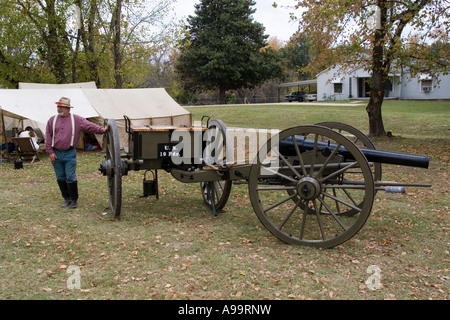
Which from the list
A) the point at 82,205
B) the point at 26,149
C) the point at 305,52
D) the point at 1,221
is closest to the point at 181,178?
the point at 82,205

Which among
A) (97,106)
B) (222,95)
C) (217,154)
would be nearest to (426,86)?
(222,95)

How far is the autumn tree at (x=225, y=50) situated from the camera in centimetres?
3809

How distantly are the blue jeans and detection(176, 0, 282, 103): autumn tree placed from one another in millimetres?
31780

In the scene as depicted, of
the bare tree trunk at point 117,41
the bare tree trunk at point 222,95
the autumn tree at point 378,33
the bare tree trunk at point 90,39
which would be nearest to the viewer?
the autumn tree at point 378,33

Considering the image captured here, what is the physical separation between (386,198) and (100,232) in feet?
15.4

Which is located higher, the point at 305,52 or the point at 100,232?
the point at 305,52

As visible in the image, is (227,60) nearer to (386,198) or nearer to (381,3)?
(381,3)

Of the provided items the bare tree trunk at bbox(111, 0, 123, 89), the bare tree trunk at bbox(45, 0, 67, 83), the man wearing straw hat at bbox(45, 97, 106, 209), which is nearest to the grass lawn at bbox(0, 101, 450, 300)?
the man wearing straw hat at bbox(45, 97, 106, 209)

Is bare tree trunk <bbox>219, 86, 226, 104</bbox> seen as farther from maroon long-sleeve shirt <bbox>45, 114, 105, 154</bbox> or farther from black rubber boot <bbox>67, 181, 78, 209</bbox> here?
maroon long-sleeve shirt <bbox>45, 114, 105, 154</bbox>

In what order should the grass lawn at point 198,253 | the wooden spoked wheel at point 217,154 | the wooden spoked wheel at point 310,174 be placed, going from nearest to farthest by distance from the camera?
1. the grass lawn at point 198,253
2. the wooden spoked wheel at point 310,174
3. the wooden spoked wheel at point 217,154

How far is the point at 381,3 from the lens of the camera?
494 inches

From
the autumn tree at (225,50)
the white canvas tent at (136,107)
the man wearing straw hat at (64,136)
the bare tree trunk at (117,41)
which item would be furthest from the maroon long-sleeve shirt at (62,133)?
the autumn tree at (225,50)

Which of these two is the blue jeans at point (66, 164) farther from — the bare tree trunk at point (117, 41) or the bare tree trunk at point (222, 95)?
the bare tree trunk at point (222, 95)

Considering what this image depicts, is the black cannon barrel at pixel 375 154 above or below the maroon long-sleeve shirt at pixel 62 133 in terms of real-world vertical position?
below
